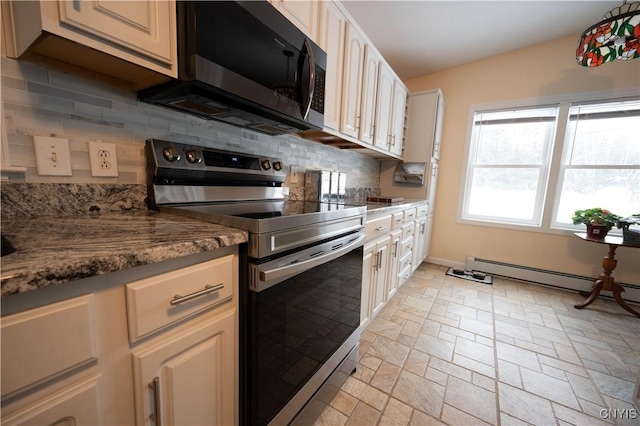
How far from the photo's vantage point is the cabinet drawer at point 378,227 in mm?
→ 1641

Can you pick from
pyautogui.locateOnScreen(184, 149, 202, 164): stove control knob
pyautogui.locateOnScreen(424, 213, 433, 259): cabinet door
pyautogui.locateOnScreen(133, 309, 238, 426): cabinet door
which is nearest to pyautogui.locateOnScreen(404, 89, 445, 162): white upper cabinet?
pyautogui.locateOnScreen(424, 213, 433, 259): cabinet door

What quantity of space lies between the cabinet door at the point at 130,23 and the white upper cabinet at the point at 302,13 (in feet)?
1.87

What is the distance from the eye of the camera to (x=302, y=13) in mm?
1295

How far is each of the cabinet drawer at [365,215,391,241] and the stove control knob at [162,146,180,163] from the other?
1.09 m

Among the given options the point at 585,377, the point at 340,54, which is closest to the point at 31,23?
the point at 340,54

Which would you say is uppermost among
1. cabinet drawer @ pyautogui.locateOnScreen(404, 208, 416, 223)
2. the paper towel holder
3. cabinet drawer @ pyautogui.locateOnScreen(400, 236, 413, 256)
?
the paper towel holder

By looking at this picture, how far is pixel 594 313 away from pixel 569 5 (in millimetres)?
2828

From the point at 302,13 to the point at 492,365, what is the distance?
237 centimetres

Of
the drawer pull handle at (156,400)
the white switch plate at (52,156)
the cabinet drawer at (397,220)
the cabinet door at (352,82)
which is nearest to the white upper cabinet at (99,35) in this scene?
the white switch plate at (52,156)

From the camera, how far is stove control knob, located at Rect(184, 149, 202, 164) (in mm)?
1121

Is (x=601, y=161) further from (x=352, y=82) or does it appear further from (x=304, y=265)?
(x=304, y=265)

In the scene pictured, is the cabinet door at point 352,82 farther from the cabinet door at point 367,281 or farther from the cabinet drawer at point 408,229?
the cabinet drawer at point 408,229

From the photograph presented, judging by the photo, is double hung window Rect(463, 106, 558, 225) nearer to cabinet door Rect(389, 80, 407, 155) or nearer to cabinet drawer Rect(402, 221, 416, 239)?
cabinet door Rect(389, 80, 407, 155)

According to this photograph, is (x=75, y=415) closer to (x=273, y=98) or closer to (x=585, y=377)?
(x=273, y=98)
